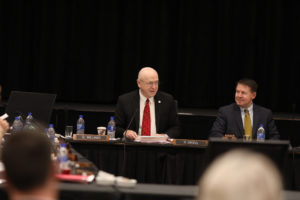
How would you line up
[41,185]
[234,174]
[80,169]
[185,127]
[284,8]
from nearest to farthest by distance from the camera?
[234,174] → [41,185] → [80,169] → [185,127] → [284,8]

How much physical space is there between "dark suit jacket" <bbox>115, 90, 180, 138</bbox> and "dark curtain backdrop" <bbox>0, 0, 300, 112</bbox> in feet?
11.5

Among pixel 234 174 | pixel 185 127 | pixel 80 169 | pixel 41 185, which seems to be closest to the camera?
pixel 234 174

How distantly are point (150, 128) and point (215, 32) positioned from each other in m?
4.00

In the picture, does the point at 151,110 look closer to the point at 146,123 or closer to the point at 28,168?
the point at 146,123

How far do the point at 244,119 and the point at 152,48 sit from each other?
13.1 feet

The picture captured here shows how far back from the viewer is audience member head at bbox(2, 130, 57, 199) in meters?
1.53

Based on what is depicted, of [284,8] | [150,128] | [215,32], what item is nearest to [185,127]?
[150,128]

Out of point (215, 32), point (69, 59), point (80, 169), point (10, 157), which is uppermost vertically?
point (215, 32)

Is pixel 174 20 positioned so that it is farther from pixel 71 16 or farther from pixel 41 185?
pixel 41 185

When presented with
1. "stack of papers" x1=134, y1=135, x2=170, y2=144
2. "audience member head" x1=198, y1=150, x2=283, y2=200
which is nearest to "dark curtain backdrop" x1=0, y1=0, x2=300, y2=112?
"stack of papers" x1=134, y1=135, x2=170, y2=144

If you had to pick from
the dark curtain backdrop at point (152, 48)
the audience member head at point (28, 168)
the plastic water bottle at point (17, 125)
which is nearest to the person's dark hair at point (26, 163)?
the audience member head at point (28, 168)

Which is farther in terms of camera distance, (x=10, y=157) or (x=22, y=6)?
(x=22, y=6)

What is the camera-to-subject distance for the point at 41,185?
1.54 m

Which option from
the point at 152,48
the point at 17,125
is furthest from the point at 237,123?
the point at 152,48
